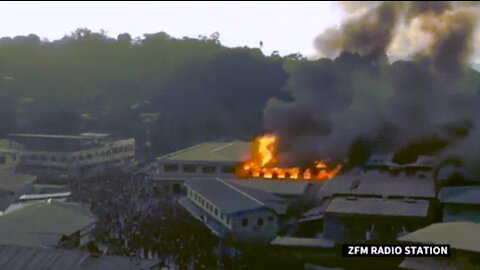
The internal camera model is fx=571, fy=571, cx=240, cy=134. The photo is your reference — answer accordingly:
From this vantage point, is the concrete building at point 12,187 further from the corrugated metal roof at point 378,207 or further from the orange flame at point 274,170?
the corrugated metal roof at point 378,207

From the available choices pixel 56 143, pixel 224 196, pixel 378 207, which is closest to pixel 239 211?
pixel 224 196

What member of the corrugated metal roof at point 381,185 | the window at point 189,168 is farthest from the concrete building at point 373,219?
the window at point 189,168

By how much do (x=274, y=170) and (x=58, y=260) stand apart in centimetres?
2015

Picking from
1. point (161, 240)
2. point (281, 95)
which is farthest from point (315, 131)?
point (281, 95)

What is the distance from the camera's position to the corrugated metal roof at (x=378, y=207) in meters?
23.5

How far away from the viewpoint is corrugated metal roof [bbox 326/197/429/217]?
2353 cm

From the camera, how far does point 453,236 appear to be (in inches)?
720

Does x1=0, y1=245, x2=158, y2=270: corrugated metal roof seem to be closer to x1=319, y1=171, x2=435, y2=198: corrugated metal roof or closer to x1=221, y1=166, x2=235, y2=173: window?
x1=319, y1=171, x2=435, y2=198: corrugated metal roof

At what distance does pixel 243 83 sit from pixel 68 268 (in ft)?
179

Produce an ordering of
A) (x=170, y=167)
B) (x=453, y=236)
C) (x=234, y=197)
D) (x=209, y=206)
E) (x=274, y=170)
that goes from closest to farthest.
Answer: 1. (x=453, y=236)
2. (x=234, y=197)
3. (x=209, y=206)
4. (x=274, y=170)
5. (x=170, y=167)

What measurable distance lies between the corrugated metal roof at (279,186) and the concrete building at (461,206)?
696cm

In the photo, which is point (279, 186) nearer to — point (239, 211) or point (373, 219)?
point (239, 211)

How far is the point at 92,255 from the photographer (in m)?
17.1

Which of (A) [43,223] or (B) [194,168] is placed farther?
(B) [194,168]
